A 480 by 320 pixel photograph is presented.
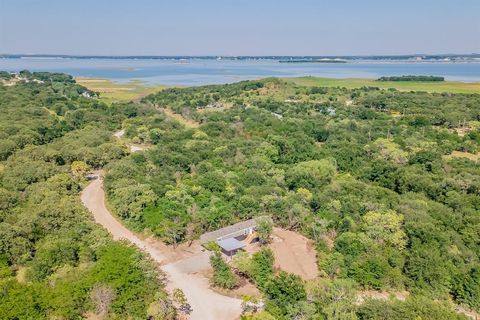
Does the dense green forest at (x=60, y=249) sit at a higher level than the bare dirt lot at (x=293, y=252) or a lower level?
higher

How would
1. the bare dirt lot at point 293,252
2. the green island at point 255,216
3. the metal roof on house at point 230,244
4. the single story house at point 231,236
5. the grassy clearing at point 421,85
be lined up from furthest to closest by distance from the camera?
the grassy clearing at point 421,85, the single story house at point 231,236, the metal roof on house at point 230,244, the bare dirt lot at point 293,252, the green island at point 255,216

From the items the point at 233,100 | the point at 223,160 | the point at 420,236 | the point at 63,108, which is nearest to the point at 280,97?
the point at 233,100

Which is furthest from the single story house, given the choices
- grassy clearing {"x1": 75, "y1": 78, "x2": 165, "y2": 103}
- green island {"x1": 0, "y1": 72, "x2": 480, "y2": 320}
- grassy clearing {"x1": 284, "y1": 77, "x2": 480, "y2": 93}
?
grassy clearing {"x1": 284, "y1": 77, "x2": 480, "y2": 93}

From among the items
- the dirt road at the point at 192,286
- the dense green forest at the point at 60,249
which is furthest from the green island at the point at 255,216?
the dirt road at the point at 192,286

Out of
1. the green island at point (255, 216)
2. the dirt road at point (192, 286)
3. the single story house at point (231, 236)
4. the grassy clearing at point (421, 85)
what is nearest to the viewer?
the green island at point (255, 216)

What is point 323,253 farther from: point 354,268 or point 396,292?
point 396,292

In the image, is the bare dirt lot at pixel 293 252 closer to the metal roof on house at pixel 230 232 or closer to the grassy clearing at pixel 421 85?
the metal roof on house at pixel 230 232

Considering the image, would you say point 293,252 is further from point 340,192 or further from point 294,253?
point 340,192
